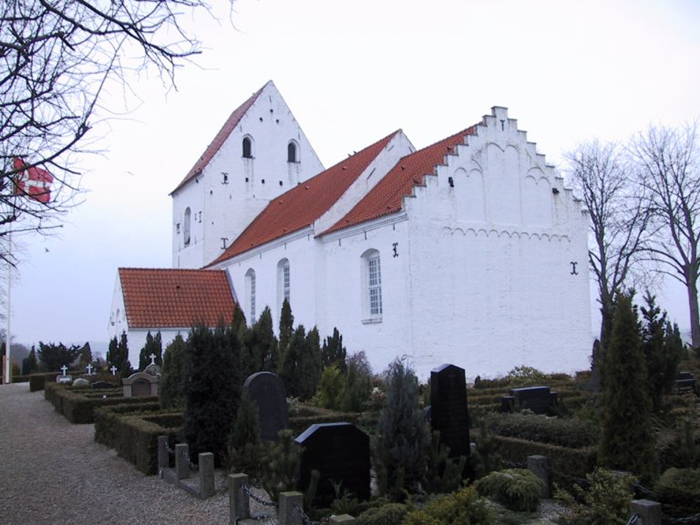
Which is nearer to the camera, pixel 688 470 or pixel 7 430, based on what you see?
pixel 688 470

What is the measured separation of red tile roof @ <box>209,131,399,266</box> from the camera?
74.2 feet

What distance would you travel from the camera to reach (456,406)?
7.71 m

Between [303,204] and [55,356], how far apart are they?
14418mm

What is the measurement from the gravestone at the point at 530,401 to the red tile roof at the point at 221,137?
22782 millimetres

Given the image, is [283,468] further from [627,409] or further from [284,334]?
[284,334]

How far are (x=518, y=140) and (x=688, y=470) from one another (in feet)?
47.9

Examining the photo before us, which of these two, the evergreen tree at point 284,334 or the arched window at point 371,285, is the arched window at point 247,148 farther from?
the arched window at point 371,285

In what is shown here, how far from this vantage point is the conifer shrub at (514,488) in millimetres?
6785

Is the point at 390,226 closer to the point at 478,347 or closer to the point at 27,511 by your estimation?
the point at 478,347

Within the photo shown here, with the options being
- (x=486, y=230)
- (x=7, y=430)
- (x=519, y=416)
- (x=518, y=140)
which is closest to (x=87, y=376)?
(x=7, y=430)

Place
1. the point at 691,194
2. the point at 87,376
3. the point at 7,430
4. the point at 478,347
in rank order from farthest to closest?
1. the point at 691,194
2. the point at 87,376
3. the point at 478,347
4. the point at 7,430

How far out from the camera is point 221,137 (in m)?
32.2

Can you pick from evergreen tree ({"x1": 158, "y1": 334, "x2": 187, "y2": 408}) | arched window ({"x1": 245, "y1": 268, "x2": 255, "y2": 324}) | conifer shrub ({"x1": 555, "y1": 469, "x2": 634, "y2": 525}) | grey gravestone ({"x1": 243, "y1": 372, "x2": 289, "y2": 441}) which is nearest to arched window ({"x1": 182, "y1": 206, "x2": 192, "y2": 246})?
arched window ({"x1": 245, "y1": 268, "x2": 255, "y2": 324})

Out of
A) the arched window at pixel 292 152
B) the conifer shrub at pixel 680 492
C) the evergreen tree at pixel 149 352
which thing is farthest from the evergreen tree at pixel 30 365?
the conifer shrub at pixel 680 492
